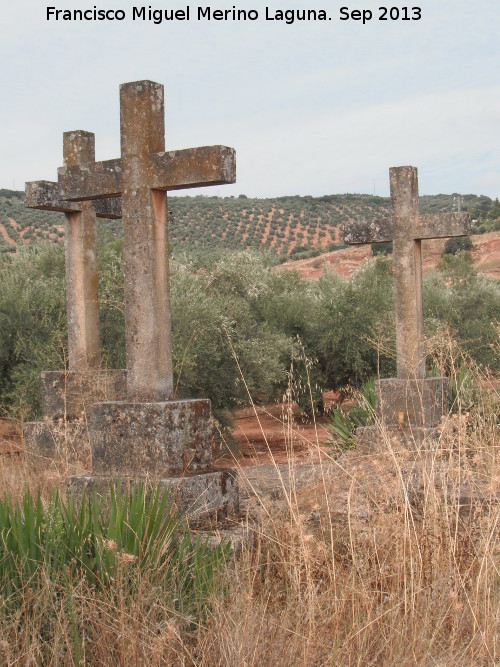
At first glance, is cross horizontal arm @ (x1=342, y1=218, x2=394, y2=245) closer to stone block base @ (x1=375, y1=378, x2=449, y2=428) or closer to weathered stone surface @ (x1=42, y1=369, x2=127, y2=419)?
stone block base @ (x1=375, y1=378, x2=449, y2=428)

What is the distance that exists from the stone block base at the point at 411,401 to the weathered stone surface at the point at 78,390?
2772mm

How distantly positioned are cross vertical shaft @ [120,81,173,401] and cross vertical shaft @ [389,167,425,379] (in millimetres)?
3900

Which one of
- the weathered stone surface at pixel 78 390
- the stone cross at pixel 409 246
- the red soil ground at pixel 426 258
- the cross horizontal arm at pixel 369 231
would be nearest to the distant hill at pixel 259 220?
the red soil ground at pixel 426 258

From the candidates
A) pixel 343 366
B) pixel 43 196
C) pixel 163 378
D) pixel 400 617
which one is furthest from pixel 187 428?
pixel 343 366

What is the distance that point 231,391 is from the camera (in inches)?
516

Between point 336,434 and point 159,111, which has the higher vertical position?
point 159,111

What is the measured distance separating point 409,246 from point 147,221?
413 cm

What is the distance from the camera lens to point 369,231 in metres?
8.91

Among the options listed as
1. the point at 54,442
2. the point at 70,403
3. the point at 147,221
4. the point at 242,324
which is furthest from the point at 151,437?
the point at 242,324

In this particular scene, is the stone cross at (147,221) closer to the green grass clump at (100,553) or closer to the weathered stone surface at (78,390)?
the green grass clump at (100,553)

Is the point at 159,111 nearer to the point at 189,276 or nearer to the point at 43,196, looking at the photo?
the point at 43,196

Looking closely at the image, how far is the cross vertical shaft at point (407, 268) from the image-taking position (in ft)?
27.9

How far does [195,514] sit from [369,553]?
1167mm

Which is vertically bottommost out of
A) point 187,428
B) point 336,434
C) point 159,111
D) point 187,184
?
point 336,434
